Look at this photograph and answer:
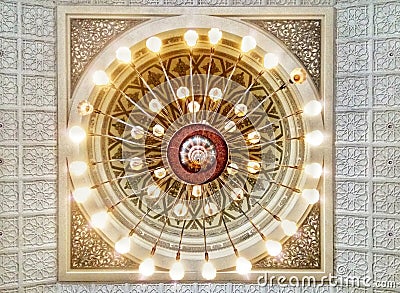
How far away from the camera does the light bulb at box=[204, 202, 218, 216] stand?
3240mm

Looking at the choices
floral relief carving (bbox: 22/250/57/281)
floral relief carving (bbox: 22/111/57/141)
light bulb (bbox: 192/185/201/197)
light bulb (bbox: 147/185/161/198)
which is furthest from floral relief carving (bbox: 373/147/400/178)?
floral relief carving (bbox: 22/250/57/281)

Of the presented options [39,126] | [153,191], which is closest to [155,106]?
[153,191]

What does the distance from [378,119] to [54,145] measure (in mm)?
2513

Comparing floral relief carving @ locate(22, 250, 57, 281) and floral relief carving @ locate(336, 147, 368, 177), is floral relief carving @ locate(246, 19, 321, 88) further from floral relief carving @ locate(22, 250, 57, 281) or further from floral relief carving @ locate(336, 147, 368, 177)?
floral relief carving @ locate(22, 250, 57, 281)

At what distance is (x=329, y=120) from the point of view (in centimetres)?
344

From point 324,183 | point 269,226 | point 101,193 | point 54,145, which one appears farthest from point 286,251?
point 54,145

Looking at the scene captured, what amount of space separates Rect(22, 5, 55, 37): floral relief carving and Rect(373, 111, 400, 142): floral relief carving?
2.60m

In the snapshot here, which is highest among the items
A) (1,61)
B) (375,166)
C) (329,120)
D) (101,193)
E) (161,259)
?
(1,61)

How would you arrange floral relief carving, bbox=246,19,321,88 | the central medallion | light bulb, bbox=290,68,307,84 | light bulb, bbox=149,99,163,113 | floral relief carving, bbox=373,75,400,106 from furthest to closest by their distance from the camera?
floral relief carving, bbox=246,19,321,88
floral relief carving, bbox=373,75,400,106
light bulb, bbox=149,99,163,113
the central medallion
light bulb, bbox=290,68,307,84

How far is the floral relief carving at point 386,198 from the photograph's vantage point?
11.1ft

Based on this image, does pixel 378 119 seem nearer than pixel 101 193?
Yes

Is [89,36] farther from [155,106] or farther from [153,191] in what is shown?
[153,191]

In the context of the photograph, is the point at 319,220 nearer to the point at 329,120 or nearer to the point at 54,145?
the point at 329,120

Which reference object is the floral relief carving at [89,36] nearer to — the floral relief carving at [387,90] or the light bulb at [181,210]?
the light bulb at [181,210]
